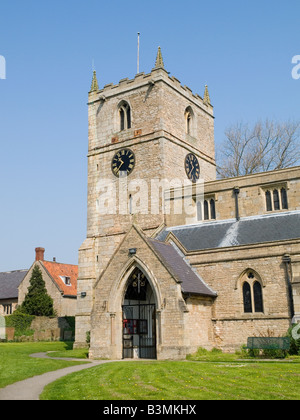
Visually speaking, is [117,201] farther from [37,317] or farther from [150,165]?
[37,317]

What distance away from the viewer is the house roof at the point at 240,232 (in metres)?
25.8

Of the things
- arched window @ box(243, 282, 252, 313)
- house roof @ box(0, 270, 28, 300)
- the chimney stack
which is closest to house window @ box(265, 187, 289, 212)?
arched window @ box(243, 282, 252, 313)

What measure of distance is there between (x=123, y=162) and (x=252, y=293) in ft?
49.1

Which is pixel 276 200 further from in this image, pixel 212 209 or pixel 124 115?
pixel 124 115

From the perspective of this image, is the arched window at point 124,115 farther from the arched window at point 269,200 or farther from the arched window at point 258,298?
the arched window at point 258,298

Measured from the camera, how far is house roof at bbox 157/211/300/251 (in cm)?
2575

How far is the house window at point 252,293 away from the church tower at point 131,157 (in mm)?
8180

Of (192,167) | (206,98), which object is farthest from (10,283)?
(206,98)

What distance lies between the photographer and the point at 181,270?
24812mm

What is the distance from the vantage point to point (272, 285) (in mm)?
23844

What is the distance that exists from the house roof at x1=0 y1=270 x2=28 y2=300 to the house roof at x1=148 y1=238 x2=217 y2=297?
112 feet
